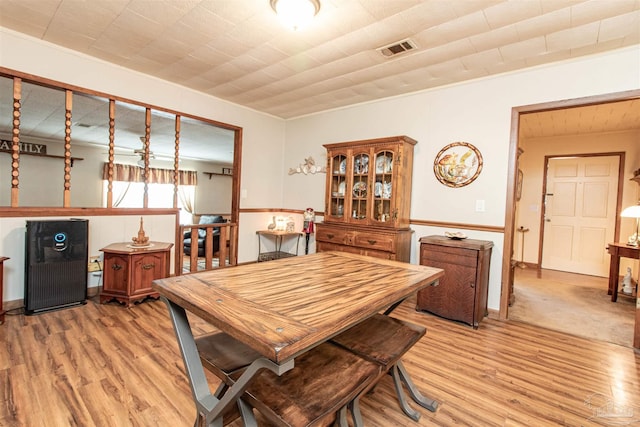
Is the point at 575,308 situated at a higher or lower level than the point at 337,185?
lower

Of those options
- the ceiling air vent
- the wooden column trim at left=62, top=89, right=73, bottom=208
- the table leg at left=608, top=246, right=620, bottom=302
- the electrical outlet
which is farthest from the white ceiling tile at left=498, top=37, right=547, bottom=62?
the electrical outlet

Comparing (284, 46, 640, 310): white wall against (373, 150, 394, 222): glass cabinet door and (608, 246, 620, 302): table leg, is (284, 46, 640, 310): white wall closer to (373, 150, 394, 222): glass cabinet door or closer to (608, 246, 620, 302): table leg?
(373, 150, 394, 222): glass cabinet door

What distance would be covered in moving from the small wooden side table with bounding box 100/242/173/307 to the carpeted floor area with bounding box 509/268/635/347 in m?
3.70

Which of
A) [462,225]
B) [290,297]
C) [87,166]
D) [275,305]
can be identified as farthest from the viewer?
[87,166]

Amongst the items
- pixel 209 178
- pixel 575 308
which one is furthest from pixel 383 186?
pixel 209 178

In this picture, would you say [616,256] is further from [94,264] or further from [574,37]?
[94,264]

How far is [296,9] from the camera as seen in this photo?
6.70 feet

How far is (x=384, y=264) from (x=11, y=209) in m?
3.26

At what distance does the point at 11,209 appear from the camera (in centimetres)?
276

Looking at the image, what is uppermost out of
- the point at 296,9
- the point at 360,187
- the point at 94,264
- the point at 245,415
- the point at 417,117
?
the point at 296,9

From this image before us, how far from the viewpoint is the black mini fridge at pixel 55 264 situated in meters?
2.72

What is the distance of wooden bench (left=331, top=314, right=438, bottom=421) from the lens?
1446mm

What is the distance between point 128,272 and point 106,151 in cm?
540

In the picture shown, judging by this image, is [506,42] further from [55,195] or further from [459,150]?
[55,195]
